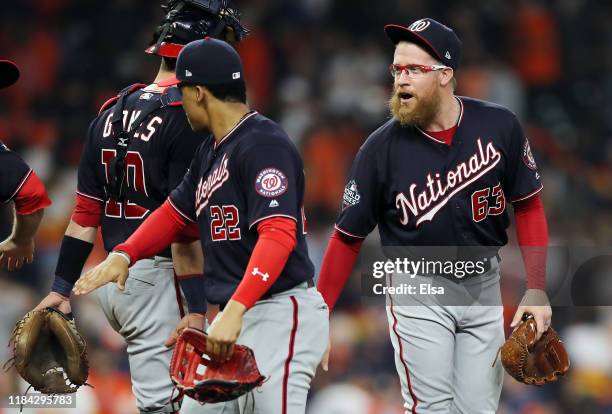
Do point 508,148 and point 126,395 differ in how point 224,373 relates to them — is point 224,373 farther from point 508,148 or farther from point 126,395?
point 126,395

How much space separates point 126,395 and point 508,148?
3816 millimetres

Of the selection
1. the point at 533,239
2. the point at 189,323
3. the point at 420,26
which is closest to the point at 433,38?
the point at 420,26

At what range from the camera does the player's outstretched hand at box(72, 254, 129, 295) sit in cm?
419

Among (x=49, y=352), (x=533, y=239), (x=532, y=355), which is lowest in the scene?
(x=49, y=352)

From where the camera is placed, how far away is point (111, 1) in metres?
11.6

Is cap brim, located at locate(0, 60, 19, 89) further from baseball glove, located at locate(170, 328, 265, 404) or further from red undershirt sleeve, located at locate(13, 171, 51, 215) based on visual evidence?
baseball glove, located at locate(170, 328, 265, 404)

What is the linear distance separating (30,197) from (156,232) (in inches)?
31.6

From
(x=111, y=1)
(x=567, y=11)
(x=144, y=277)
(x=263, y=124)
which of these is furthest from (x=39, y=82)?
(x=263, y=124)

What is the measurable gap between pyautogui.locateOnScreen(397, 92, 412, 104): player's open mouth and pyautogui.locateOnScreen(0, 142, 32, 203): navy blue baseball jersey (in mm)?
1622

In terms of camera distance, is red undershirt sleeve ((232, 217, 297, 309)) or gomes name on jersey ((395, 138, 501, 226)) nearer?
red undershirt sleeve ((232, 217, 297, 309))

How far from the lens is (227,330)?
395 cm

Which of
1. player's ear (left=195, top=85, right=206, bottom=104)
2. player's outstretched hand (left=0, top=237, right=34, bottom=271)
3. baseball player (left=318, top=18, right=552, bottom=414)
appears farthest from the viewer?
player's outstretched hand (left=0, top=237, right=34, bottom=271)

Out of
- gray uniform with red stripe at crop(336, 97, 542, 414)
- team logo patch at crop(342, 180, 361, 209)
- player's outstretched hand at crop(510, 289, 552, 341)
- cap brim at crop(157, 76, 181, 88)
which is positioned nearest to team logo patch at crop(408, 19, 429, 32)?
gray uniform with red stripe at crop(336, 97, 542, 414)

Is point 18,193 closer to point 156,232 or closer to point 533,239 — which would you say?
point 156,232
